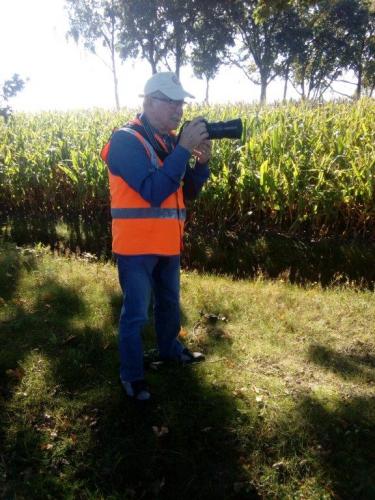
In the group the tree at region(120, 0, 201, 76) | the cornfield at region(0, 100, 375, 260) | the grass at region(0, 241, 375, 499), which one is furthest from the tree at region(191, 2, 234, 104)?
the grass at region(0, 241, 375, 499)

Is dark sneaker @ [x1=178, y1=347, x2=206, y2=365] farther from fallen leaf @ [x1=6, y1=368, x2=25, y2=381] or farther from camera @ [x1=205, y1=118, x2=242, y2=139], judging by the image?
camera @ [x1=205, y1=118, x2=242, y2=139]

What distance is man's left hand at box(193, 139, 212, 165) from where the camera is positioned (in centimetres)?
269

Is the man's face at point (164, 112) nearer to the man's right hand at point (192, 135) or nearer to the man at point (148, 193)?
the man at point (148, 193)

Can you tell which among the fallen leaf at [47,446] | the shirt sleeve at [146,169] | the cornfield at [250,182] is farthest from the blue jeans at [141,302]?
the cornfield at [250,182]

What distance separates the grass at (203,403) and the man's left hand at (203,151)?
1519 mm

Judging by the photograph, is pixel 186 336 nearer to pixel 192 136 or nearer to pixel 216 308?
pixel 216 308

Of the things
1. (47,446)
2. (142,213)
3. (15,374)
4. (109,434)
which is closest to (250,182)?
(142,213)

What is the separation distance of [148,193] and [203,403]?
143 centimetres

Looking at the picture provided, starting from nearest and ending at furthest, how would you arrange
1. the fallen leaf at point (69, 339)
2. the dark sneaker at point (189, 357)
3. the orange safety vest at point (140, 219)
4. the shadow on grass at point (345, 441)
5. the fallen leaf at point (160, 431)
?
1. the shadow on grass at point (345, 441)
2. the orange safety vest at point (140, 219)
3. the fallen leaf at point (160, 431)
4. the dark sneaker at point (189, 357)
5. the fallen leaf at point (69, 339)

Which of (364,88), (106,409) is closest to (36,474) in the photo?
(106,409)

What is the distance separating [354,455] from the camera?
2445 mm

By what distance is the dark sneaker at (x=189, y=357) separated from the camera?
327 centimetres

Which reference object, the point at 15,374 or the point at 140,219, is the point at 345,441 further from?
the point at 15,374

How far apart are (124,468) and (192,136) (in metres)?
1.86
